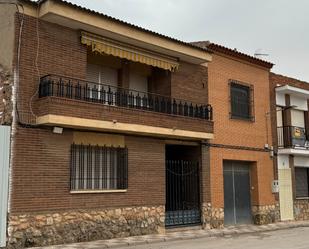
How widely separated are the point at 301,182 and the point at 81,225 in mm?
13714

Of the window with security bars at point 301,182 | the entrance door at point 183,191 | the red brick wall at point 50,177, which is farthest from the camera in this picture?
the window with security bars at point 301,182

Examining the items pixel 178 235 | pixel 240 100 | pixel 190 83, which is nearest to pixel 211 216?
pixel 178 235

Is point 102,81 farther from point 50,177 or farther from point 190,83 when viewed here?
point 50,177

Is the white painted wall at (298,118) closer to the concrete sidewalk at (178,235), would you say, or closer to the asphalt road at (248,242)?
the concrete sidewalk at (178,235)

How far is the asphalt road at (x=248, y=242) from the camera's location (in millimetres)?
12484

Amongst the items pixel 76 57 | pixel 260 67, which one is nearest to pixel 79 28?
pixel 76 57

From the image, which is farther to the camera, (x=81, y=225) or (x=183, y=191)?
(x=183, y=191)

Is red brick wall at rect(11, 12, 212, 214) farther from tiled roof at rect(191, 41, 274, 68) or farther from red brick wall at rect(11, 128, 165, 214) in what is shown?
tiled roof at rect(191, 41, 274, 68)

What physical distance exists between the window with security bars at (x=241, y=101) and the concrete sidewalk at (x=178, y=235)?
15.7 ft

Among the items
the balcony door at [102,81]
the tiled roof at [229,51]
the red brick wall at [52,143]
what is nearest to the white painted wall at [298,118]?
the tiled roof at [229,51]

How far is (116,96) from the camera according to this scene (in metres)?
14.6

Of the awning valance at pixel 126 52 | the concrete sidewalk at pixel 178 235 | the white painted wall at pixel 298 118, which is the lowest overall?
the concrete sidewalk at pixel 178 235

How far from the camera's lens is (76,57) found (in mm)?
13555

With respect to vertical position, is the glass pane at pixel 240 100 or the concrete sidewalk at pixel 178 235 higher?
the glass pane at pixel 240 100
